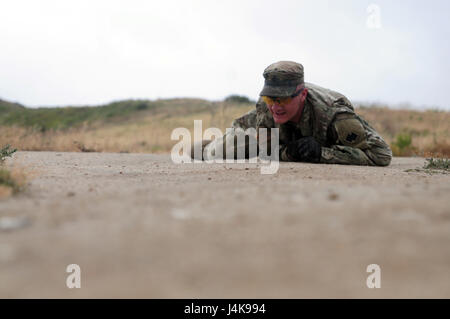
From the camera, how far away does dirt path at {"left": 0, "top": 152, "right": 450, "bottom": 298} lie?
1050 millimetres

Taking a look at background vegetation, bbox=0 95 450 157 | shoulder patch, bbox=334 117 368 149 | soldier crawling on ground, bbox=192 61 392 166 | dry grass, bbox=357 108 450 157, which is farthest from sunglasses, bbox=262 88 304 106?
dry grass, bbox=357 108 450 157

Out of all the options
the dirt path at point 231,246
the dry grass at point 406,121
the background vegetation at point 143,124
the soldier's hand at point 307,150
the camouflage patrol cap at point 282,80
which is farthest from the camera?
the dry grass at point 406,121

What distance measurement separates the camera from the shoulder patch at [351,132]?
448cm

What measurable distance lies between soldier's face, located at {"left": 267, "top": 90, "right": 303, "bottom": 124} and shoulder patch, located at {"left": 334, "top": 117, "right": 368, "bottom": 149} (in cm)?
50

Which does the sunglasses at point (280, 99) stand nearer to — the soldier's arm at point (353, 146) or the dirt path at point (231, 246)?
the soldier's arm at point (353, 146)

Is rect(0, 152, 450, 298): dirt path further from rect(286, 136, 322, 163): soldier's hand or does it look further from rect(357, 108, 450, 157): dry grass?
rect(357, 108, 450, 157): dry grass

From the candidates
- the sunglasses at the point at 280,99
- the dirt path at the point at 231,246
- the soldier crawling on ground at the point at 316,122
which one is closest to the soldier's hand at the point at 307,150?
the soldier crawling on ground at the point at 316,122

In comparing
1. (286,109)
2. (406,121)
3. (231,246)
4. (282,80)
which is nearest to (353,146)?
(286,109)

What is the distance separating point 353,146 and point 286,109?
3.14 feet

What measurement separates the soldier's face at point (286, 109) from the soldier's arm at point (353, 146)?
0.50 m

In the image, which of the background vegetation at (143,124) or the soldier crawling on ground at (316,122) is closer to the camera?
the soldier crawling on ground at (316,122)

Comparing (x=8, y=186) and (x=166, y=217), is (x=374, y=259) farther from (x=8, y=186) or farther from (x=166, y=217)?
(x=8, y=186)

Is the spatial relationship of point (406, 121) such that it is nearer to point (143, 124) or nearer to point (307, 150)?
point (143, 124)
